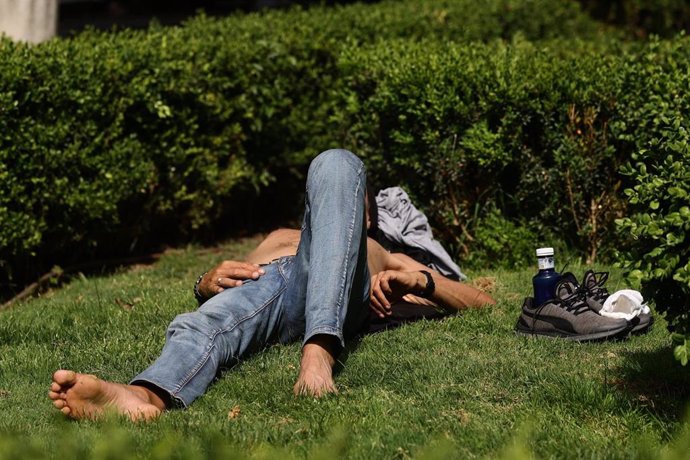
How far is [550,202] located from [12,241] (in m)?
3.29

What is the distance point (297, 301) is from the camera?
16.2 feet

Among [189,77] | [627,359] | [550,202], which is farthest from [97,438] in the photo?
[189,77]

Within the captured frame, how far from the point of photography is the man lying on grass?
4258 millimetres

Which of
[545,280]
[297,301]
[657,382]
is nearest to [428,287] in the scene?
[545,280]

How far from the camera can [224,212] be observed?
8977 millimetres

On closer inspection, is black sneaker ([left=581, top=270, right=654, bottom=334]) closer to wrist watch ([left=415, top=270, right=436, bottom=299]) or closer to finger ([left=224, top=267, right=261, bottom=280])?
wrist watch ([left=415, top=270, right=436, bottom=299])

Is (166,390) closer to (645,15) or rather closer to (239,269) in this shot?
(239,269)

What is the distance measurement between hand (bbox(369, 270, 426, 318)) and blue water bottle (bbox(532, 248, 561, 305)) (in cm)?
58

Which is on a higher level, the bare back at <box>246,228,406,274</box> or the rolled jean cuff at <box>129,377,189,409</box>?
the bare back at <box>246,228,406,274</box>

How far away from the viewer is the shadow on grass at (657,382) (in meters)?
4.25

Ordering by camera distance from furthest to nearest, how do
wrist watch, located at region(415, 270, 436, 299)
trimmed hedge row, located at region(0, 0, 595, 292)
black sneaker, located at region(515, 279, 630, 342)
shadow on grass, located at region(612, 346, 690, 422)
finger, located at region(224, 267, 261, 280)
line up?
1. trimmed hedge row, located at region(0, 0, 595, 292)
2. wrist watch, located at region(415, 270, 436, 299)
3. black sneaker, located at region(515, 279, 630, 342)
4. finger, located at region(224, 267, 261, 280)
5. shadow on grass, located at region(612, 346, 690, 422)

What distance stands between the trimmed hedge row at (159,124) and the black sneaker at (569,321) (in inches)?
121

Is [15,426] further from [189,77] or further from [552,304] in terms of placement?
[189,77]

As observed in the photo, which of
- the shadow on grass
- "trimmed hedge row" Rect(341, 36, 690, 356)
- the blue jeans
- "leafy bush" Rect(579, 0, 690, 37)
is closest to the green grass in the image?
the shadow on grass
